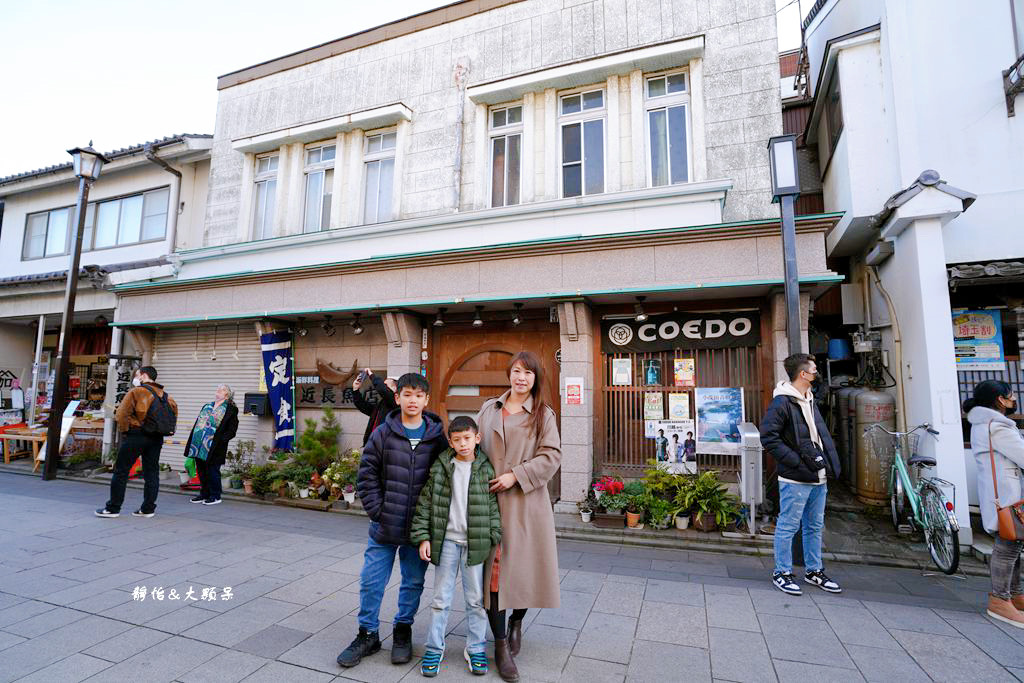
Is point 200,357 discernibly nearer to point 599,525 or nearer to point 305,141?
point 305,141

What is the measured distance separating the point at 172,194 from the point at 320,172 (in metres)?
4.70

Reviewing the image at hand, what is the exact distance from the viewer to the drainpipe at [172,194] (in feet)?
41.3

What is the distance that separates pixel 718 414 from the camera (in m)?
7.46

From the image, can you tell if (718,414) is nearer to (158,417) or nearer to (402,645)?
(402,645)

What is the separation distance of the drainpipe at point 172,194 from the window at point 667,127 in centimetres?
1176

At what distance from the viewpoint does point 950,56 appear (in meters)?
7.36

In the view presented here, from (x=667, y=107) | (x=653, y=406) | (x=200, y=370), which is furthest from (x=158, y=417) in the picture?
(x=667, y=107)

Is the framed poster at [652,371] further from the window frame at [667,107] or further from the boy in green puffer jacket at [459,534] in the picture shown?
the boy in green puffer jacket at [459,534]

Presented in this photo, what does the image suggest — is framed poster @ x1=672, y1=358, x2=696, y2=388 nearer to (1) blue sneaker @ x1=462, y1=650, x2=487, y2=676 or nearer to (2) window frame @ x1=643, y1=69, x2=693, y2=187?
(2) window frame @ x1=643, y1=69, x2=693, y2=187

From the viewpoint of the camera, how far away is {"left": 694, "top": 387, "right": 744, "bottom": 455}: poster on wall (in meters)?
7.37

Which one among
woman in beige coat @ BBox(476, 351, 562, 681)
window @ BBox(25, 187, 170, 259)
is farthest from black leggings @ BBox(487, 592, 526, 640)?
window @ BBox(25, 187, 170, 259)

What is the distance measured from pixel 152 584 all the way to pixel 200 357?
736 centimetres

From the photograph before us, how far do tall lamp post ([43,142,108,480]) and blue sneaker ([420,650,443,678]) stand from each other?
1167cm

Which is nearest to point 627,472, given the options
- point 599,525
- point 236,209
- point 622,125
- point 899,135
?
point 599,525
